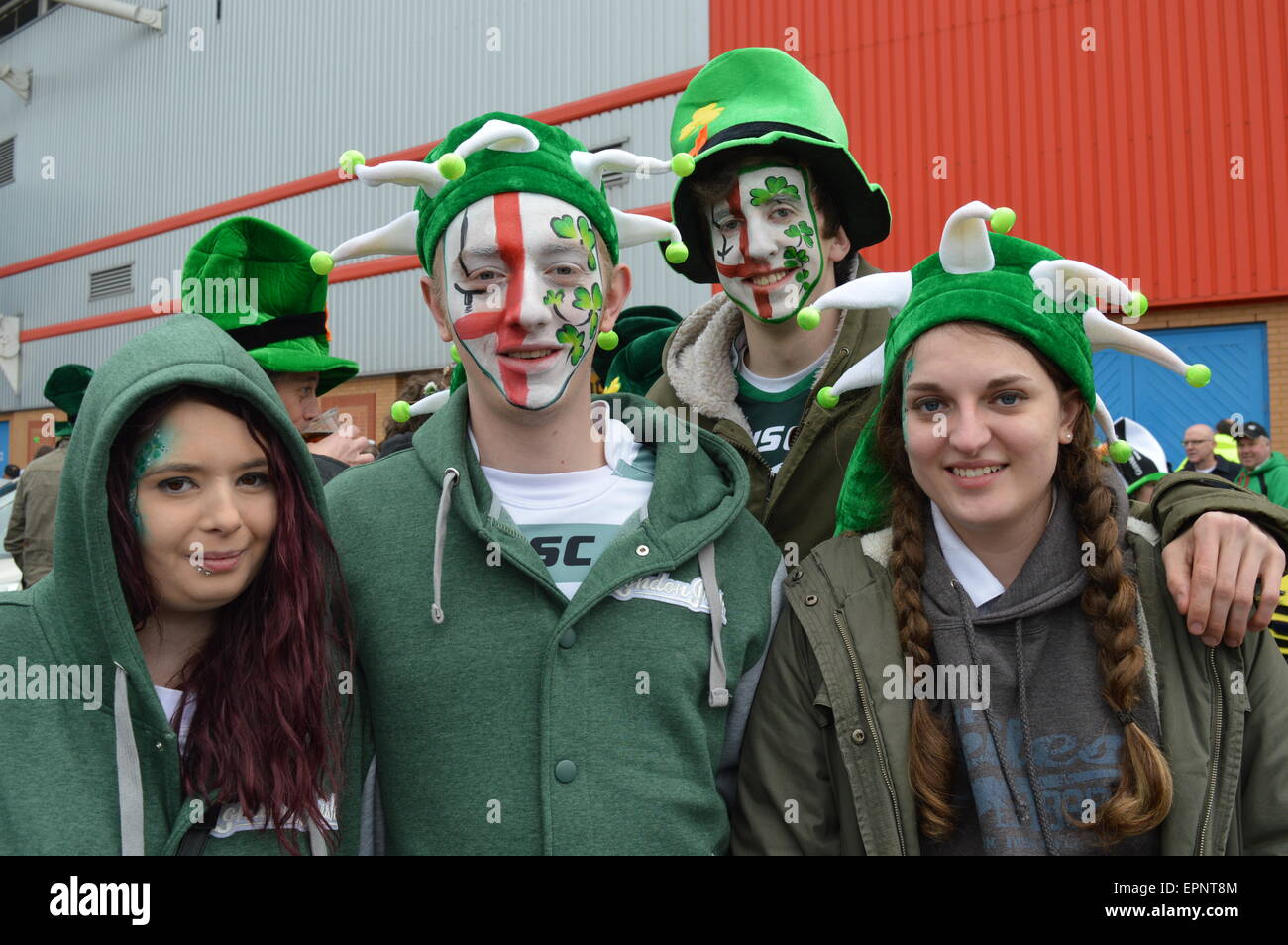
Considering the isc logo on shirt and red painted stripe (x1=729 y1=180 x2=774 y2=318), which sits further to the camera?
red painted stripe (x1=729 y1=180 x2=774 y2=318)

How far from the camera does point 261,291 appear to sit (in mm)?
3734

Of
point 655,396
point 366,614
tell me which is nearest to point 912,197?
point 655,396

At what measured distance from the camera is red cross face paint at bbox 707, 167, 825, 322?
116 inches

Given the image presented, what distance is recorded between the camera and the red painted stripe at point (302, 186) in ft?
37.9

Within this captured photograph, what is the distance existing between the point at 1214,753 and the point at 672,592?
3.44ft

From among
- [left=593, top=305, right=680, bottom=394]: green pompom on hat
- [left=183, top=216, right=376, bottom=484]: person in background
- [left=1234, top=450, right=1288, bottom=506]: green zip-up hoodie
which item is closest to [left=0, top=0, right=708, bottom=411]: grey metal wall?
[left=1234, top=450, right=1288, bottom=506]: green zip-up hoodie

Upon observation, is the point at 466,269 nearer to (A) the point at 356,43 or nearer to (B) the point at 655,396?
(B) the point at 655,396

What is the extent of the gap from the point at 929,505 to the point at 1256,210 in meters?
8.88

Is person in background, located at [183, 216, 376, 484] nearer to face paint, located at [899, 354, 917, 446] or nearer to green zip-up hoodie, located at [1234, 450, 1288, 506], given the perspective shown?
face paint, located at [899, 354, 917, 446]

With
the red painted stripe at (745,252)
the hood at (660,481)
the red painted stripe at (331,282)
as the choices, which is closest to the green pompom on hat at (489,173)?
the hood at (660,481)

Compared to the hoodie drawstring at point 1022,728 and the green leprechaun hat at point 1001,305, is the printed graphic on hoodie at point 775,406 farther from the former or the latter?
the hoodie drawstring at point 1022,728

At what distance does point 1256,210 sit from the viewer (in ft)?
30.2

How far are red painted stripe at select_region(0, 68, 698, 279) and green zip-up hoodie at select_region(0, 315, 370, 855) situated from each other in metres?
6.93

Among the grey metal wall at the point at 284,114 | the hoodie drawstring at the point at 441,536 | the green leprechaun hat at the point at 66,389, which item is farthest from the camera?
the grey metal wall at the point at 284,114
